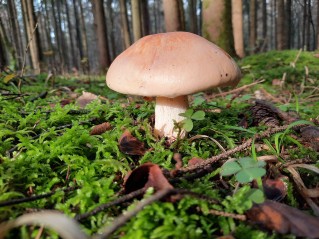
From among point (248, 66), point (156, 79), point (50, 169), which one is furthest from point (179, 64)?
point (248, 66)

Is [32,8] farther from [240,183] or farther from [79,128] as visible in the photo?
[240,183]

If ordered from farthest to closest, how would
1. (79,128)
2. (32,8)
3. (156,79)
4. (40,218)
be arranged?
(32,8), (79,128), (156,79), (40,218)

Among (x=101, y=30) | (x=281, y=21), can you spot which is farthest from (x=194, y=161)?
(x=281, y=21)

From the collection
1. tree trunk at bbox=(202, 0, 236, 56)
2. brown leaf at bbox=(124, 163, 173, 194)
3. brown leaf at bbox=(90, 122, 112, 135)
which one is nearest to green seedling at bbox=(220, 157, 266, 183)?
brown leaf at bbox=(124, 163, 173, 194)

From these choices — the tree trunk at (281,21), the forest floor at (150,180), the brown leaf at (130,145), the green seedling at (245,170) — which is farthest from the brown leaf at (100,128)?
the tree trunk at (281,21)

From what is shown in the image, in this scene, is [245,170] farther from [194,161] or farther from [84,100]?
[84,100]

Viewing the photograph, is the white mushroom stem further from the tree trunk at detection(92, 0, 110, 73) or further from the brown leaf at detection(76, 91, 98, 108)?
the tree trunk at detection(92, 0, 110, 73)

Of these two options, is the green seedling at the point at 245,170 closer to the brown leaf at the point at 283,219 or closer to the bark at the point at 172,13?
the brown leaf at the point at 283,219
